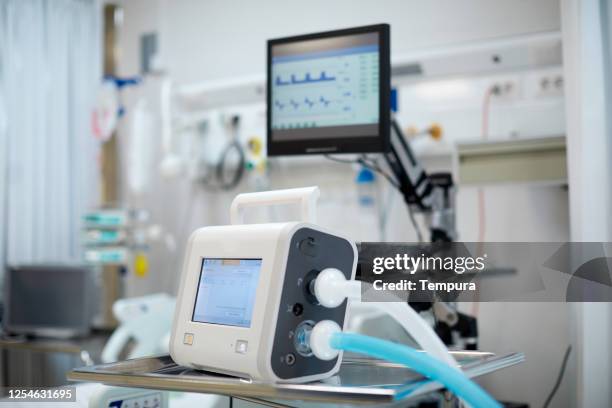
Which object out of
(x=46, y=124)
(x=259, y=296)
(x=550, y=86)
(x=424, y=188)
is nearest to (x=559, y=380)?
(x=424, y=188)

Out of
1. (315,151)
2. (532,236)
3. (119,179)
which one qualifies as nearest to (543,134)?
(532,236)

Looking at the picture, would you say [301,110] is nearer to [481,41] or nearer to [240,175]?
[481,41]

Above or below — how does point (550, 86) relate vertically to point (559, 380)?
above

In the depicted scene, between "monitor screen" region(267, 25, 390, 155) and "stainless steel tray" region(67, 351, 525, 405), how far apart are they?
64 cm

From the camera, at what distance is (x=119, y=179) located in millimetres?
3389

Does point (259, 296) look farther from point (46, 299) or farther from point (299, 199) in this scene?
point (46, 299)

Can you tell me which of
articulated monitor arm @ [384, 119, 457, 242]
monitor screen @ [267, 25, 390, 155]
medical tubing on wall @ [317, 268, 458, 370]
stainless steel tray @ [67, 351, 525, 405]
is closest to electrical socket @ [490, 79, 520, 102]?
articulated monitor arm @ [384, 119, 457, 242]

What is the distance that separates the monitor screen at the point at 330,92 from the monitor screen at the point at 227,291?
69cm

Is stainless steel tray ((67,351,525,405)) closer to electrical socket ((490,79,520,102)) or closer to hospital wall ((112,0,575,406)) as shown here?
hospital wall ((112,0,575,406))

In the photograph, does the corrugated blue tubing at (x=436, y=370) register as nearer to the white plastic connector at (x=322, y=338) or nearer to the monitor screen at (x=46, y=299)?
the white plastic connector at (x=322, y=338)

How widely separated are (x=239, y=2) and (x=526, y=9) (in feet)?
2.88

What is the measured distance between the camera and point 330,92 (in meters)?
1.67

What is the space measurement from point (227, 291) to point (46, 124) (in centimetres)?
257

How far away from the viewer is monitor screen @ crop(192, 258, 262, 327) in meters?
0.94
